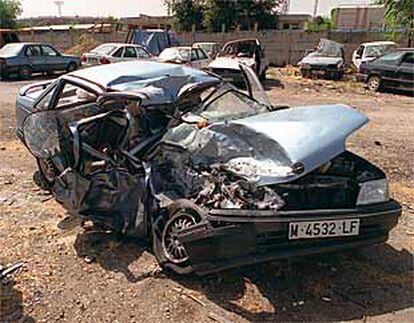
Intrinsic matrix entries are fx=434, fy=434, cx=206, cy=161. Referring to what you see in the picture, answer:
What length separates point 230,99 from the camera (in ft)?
14.7

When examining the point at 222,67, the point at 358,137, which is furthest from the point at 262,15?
the point at 358,137

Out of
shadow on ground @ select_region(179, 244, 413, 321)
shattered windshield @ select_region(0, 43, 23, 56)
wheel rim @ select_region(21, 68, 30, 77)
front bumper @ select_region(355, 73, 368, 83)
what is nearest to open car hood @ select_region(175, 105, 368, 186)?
shadow on ground @ select_region(179, 244, 413, 321)

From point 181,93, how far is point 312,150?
1.54 metres

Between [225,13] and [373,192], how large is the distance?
2679 centimetres

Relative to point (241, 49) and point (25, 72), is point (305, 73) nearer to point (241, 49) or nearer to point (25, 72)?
point (241, 49)

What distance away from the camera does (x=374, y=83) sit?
1466 cm

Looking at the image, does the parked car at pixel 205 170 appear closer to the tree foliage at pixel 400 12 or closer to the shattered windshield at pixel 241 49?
the shattered windshield at pixel 241 49

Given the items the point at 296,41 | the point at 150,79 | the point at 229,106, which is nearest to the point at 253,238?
the point at 229,106

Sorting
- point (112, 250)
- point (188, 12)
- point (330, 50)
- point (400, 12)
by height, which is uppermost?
point (400, 12)

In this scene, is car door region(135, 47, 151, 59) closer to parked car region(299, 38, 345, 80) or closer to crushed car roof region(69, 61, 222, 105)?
parked car region(299, 38, 345, 80)

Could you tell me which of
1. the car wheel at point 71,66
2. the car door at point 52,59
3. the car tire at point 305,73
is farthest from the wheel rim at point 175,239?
the car wheel at point 71,66

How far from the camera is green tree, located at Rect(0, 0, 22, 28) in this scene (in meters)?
35.9

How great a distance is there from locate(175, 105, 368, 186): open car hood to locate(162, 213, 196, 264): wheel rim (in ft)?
1.68

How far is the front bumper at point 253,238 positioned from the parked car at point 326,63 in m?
14.8
